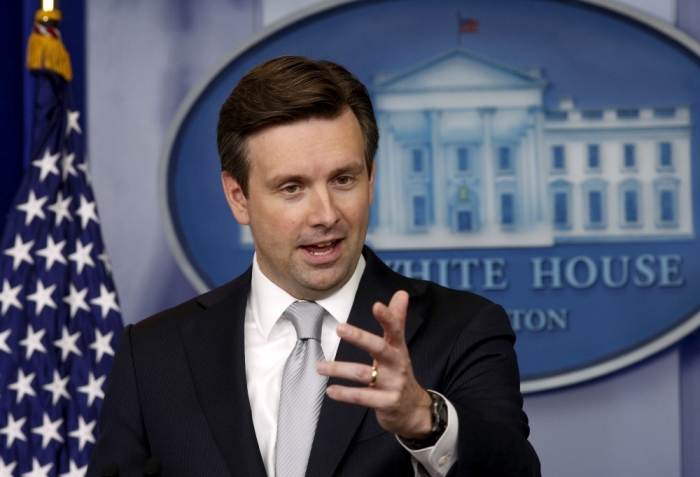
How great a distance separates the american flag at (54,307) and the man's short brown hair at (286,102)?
1.19 meters

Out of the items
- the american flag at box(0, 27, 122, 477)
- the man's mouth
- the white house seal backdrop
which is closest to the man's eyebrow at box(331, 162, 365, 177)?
the man's mouth

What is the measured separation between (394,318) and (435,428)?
20cm

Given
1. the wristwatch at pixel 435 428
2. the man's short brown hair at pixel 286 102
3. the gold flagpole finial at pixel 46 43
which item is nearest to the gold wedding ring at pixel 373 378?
the wristwatch at pixel 435 428

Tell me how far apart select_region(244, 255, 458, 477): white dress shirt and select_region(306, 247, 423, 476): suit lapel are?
0.09 ft

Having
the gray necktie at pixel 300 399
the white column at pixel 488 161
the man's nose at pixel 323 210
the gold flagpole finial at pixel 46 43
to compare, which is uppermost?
the gold flagpole finial at pixel 46 43

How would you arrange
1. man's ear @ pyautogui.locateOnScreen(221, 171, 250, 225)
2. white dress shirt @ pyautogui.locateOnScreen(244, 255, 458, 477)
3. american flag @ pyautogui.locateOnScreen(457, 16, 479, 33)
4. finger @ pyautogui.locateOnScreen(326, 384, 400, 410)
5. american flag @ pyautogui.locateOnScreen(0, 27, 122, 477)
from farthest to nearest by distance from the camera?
1. american flag @ pyautogui.locateOnScreen(457, 16, 479, 33)
2. american flag @ pyautogui.locateOnScreen(0, 27, 122, 477)
3. man's ear @ pyautogui.locateOnScreen(221, 171, 250, 225)
4. white dress shirt @ pyautogui.locateOnScreen(244, 255, 458, 477)
5. finger @ pyautogui.locateOnScreen(326, 384, 400, 410)

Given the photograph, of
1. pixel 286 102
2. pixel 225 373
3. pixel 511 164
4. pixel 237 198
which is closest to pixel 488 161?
pixel 511 164

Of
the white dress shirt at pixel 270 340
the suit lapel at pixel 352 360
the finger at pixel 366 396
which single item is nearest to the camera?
the finger at pixel 366 396

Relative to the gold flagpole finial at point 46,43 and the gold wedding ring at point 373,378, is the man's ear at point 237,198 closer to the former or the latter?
the gold wedding ring at point 373,378

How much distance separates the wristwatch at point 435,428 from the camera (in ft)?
4.30

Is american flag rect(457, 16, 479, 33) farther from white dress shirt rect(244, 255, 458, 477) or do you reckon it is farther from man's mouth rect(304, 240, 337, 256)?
man's mouth rect(304, 240, 337, 256)

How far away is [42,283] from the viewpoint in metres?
2.75

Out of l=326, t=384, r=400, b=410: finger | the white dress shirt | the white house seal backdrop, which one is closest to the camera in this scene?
l=326, t=384, r=400, b=410: finger

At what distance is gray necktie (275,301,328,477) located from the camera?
5.11 ft
